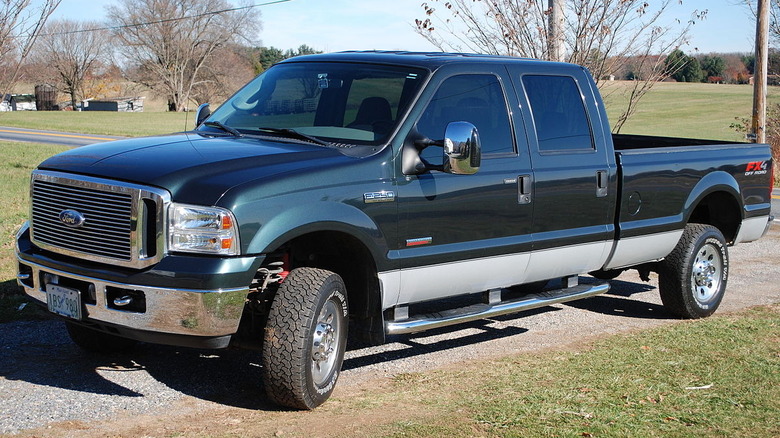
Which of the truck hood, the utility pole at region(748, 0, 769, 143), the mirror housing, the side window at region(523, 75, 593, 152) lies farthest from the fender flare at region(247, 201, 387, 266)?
the utility pole at region(748, 0, 769, 143)

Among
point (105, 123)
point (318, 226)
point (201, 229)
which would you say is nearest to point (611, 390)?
point (318, 226)

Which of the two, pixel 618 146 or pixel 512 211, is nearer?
pixel 512 211

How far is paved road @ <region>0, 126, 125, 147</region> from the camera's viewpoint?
104 feet

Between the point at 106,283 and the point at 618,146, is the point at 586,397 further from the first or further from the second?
the point at 618,146

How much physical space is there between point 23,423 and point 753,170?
6.55 metres

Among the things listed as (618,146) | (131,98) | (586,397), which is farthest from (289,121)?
(131,98)

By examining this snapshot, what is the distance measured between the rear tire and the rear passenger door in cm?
293

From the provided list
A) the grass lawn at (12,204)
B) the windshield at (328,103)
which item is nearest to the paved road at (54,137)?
the grass lawn at (12,204)

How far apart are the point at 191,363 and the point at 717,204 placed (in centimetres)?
509

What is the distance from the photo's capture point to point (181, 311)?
4.86 metres

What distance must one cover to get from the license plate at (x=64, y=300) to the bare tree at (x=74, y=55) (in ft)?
279

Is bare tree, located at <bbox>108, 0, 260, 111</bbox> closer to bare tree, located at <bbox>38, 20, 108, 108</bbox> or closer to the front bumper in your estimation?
bare tree, located at <bbox>38, 20, 108, 108</bbox>

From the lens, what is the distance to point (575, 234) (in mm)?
6977

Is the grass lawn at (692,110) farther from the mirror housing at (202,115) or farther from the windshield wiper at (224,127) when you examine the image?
the windshield wiper at (224,127)
